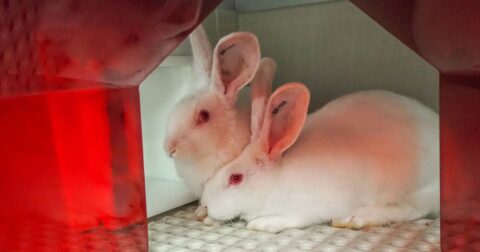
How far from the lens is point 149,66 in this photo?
2.27ft

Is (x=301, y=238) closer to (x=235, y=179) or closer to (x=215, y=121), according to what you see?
(x=235, y=179)

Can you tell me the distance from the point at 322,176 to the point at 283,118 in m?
0.12

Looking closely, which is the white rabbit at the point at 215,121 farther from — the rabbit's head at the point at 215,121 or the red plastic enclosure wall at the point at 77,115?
the red plastic enclosure wall at the point at 77,115

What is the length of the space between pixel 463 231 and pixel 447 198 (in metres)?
0.04

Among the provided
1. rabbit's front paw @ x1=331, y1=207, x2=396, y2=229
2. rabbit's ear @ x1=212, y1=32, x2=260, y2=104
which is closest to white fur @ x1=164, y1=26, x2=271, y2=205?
rabbit's ear @ x1=212, y1=32, x2=260, y2=104

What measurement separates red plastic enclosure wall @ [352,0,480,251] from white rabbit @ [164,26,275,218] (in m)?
0.31

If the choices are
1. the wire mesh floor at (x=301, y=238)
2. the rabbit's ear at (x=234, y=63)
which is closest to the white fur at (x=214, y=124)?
the rabbit's ear at (x=234, y=63)

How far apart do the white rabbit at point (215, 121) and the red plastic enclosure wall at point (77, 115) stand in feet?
0.58

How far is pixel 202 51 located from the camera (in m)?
0.96

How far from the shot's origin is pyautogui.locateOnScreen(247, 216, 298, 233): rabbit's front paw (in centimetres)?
83

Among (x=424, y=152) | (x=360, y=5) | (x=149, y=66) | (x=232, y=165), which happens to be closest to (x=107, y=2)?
(x=149, y=66)

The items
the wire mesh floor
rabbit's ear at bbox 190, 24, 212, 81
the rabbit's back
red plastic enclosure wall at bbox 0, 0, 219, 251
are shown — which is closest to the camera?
red plastic enclosure wall at bbox 0, 0, 219, 251

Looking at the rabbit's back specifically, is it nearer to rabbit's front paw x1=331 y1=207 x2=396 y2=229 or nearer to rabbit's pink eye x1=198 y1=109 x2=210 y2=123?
rabbit's front paw x1=331 y1=207 x2=396 y2=229

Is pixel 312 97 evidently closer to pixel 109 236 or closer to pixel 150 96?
pixel 150 96
